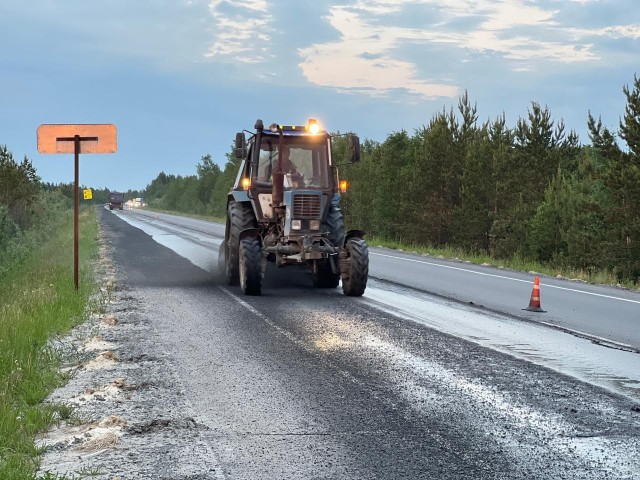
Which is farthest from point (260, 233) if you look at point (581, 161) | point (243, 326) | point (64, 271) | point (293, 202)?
point (581, 161)

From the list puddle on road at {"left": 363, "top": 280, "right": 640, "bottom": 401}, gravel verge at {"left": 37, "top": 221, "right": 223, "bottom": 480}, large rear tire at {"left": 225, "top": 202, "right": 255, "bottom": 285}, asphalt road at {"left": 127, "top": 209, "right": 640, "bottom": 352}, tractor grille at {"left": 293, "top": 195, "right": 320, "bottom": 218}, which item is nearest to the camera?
gravel verge at {"left": 37, "top": 221, "right": 223, "bottom": 480}

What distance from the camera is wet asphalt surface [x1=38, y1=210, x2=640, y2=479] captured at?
4980mm

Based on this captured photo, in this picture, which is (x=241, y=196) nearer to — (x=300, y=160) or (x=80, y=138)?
(x=300, y=160)

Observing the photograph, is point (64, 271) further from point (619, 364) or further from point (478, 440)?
point (478, 440)

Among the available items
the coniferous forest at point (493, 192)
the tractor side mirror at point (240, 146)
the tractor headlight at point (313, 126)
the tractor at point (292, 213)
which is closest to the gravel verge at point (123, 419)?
the tractor at point (292, 213)

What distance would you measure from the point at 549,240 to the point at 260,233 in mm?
33843

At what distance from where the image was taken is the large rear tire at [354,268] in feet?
46.5

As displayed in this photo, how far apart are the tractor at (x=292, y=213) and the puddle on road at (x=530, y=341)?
1.21 meters

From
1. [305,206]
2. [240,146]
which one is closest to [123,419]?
[305,206]

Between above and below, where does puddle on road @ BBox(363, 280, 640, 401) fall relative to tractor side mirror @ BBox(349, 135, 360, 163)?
below

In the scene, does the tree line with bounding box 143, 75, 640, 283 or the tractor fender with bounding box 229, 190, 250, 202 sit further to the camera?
the tree line with bounding box 143, 75, 640, 283

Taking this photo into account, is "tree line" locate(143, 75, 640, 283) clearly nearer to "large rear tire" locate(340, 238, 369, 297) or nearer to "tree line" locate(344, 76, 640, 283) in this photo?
"tree line" locate(344, 76, 640, 283)

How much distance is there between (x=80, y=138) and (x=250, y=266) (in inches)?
161

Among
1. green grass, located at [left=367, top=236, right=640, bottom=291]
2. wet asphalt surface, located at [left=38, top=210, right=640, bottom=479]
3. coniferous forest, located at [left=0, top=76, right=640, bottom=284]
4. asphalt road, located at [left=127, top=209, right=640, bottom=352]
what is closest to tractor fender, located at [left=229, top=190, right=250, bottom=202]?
asphalt road, located at [left=127, top=209, right=640, bottom=352]
